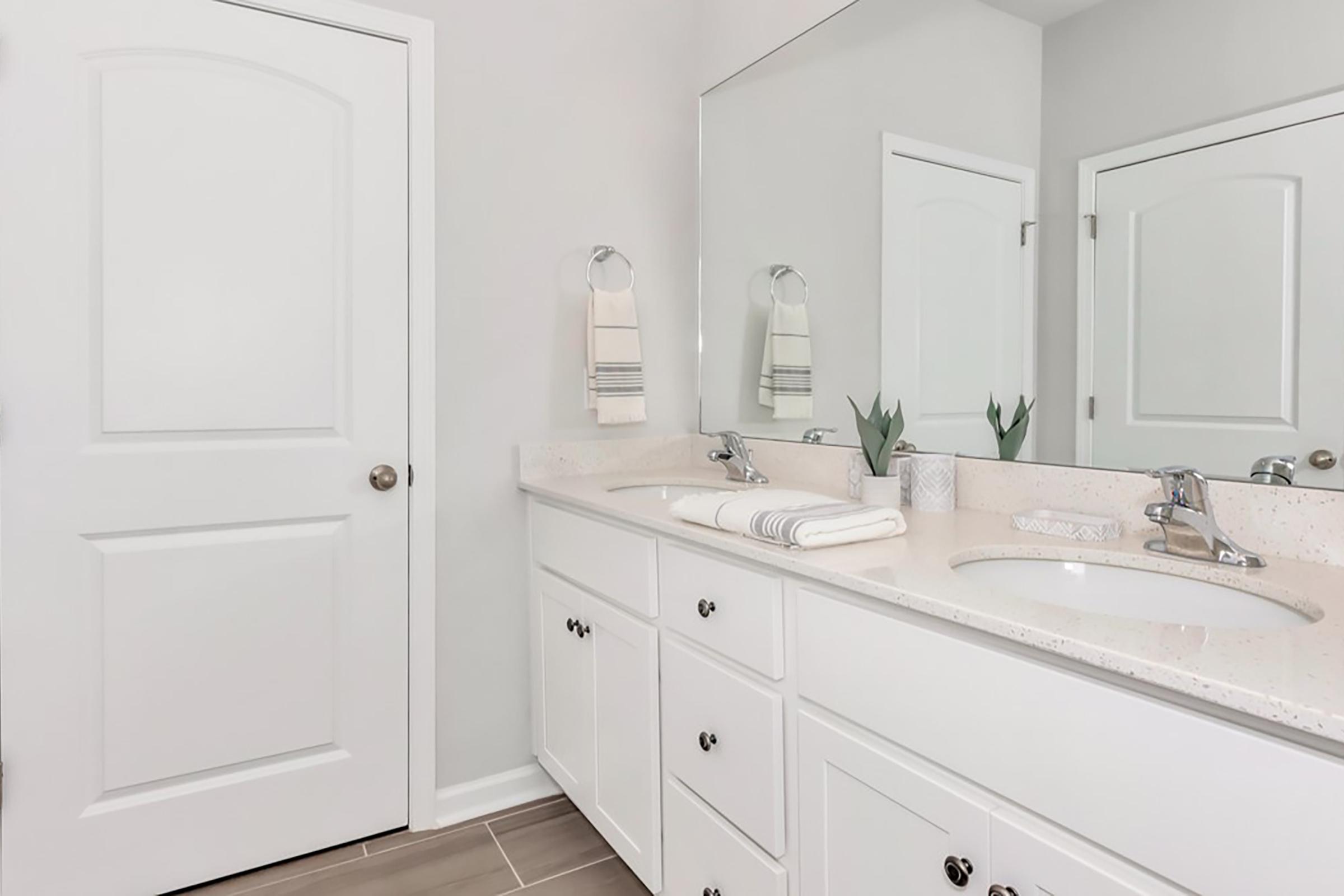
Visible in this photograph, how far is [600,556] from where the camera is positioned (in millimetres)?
1627

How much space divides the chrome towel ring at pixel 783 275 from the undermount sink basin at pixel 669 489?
21.2 inches

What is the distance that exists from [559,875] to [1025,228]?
1654 millimetres

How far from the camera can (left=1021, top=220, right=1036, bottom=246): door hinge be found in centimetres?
139

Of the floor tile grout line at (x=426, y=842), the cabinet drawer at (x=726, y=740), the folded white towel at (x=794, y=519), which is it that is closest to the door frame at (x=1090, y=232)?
the folded white towel at (x=794, y=519)

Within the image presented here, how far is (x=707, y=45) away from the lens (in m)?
2.23

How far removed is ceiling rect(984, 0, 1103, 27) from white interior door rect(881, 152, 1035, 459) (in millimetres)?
273

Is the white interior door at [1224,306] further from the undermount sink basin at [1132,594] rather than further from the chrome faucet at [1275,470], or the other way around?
the undermount sink basin at [1132,594]

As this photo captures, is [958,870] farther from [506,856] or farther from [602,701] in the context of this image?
[506,856]

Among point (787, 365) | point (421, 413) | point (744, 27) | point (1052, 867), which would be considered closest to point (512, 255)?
point (421, 413)

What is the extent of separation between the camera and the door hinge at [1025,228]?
1.39 metres

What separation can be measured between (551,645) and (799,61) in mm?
1603

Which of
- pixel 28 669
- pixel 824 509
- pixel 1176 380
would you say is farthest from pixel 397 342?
pixel 1176 380

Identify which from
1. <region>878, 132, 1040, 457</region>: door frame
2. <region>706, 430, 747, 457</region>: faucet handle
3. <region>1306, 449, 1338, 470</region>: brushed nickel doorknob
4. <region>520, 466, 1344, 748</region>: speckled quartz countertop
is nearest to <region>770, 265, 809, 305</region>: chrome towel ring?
<region>706, 430, 747, 457</region>: faucet handle

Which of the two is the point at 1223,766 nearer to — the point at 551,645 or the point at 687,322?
the point at 551,645
